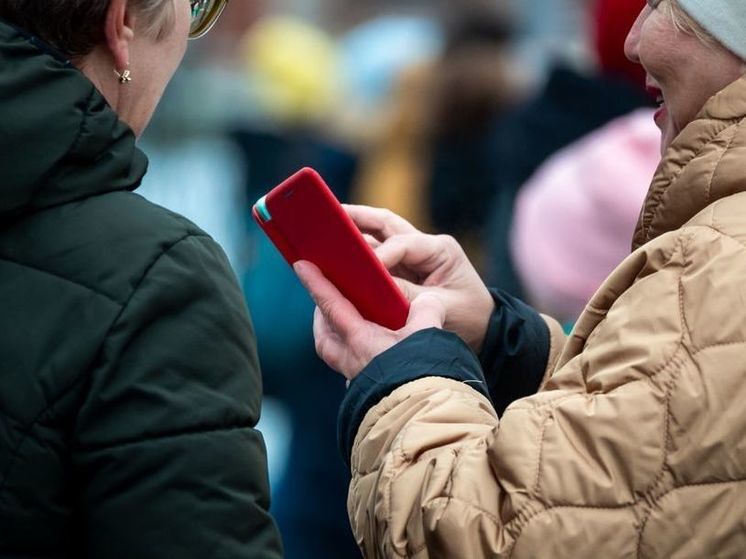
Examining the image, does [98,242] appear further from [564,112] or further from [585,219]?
[564,112]

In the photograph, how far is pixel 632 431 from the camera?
2.24 m

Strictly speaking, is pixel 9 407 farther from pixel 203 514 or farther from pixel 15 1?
pixel 15 1

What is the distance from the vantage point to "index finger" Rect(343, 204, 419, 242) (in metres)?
2.94

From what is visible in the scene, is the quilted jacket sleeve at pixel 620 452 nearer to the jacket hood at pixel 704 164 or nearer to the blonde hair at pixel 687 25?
the jacket hood at pixel 704 164

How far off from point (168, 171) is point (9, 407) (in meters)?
6.21

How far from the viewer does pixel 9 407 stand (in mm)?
2250

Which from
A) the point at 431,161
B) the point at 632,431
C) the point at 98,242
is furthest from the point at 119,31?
the point at 431,161

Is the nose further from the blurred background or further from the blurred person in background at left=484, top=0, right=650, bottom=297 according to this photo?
the blurred person in background at left=484, top=0, right=650, bottom=297

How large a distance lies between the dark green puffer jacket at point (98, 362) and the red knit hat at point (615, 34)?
279cm

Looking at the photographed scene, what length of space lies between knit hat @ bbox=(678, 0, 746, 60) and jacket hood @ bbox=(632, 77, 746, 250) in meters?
0.07

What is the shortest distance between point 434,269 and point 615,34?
2239mm

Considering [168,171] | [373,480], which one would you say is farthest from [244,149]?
[373,480]

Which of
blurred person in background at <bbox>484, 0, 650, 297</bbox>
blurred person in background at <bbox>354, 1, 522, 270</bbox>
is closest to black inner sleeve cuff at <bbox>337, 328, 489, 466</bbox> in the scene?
blurred person in background at <bbox>484, 0, 650, 297</bbox>

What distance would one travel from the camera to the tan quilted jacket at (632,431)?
7.23 ft
